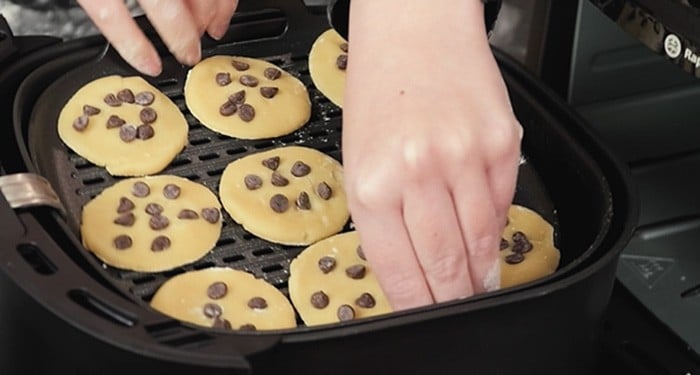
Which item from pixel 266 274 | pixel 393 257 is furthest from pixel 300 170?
pixel 393 257

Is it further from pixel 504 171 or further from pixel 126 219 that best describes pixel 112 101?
pixel 504 171

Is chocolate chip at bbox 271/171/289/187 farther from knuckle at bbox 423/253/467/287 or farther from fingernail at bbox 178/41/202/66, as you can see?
knuckle at bbox 423/253/467/287

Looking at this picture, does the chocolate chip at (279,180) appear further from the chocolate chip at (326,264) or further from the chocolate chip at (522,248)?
the chocolate chip at (522,248)

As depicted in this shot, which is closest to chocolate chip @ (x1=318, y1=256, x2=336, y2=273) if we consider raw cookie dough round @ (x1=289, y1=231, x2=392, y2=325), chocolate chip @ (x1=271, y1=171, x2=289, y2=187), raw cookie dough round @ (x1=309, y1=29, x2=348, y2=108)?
raw cookie dough round @ (x1=289, y1=231, x2=392, y2=325)

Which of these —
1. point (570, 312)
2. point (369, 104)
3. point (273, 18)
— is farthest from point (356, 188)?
point (273, 18)

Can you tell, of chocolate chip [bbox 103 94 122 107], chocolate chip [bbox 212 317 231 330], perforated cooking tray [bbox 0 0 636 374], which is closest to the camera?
perforated cooking tray [bbox 0 0 636 374]

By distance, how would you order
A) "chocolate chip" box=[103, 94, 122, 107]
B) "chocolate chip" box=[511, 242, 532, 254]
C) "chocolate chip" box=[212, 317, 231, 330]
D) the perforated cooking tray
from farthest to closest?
"chocolate chip" box=[103, 94, 122, 107] → "chocolate chip" box=[511, 242, 532, 254] → "chocolate chip" box=[212, 317, 231, 330] → the perforated cooking tray
